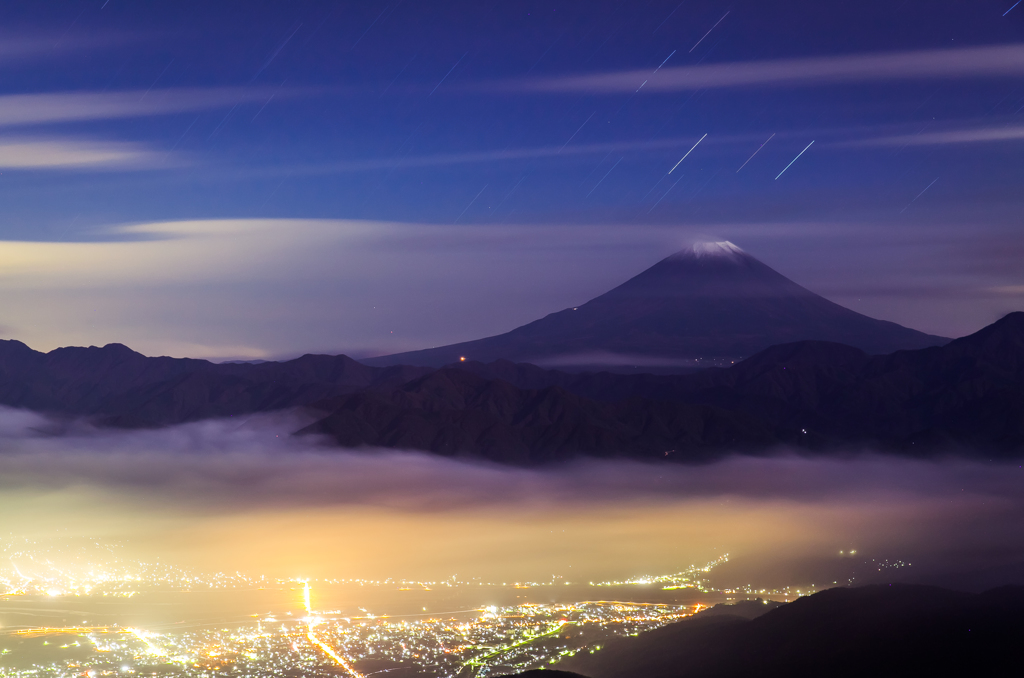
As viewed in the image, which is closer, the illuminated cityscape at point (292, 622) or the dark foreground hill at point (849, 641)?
the dark foreground hill at point (849, 641)

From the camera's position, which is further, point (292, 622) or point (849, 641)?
point (292, 622)

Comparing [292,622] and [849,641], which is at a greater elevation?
[292,622]

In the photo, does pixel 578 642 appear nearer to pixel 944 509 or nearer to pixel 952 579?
pixel 952 579

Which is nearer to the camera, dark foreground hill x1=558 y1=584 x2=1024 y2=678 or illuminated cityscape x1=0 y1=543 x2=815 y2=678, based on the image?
dark foreground hill x1=558 y1=584 x2=1024 y2=678

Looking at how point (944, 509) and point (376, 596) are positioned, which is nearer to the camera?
point (376, 596)

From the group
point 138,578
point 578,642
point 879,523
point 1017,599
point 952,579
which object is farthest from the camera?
point 879,523

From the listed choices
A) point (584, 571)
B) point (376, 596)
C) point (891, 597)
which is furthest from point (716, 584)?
point (891, 597)

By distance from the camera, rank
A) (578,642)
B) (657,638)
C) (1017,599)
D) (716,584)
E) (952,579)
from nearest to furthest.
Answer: (1017,599)
(657,638)
(578,642)
(952,579)
(716,584)

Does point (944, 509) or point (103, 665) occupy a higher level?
point (944, 509)
